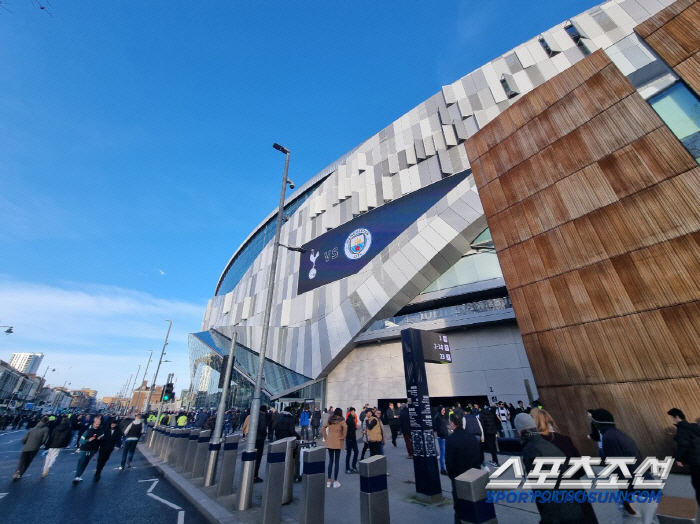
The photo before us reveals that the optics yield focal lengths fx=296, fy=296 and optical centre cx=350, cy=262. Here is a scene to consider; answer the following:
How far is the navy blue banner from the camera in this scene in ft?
84.1

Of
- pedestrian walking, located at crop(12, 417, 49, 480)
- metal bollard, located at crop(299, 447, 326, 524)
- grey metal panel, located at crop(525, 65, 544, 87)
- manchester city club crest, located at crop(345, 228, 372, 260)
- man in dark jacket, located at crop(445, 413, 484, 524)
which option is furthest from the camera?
manchester city club crest, located at crop(345, 228, 372, 260)

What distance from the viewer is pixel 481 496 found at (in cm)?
289

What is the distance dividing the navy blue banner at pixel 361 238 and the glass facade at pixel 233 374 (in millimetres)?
8644

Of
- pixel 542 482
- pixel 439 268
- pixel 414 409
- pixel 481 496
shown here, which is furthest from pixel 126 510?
pixel 439 268

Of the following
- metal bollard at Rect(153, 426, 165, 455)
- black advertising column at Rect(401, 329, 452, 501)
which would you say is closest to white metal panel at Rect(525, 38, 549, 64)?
black advertising column at Rect(401, 329, 452, 501)

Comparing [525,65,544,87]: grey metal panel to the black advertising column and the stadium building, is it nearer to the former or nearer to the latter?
the stadium building

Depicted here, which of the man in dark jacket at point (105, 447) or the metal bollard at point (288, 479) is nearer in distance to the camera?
the metal bollard at point (288, 479)

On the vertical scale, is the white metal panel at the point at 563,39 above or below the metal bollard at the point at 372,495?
above

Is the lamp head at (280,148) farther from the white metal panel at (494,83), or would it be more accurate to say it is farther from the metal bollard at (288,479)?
the white metal panel at (494,83)

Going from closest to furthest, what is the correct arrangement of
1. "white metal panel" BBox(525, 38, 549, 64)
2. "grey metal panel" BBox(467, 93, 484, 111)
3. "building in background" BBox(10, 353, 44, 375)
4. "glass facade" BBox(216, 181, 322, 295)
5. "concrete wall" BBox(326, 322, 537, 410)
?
"concrete wall" BBox(326, 322, 537, 410) < "white metal panel" BBox(525, 38, 549, 64) < "grey metal panel" BBox(467, 93, 484, 111) < "glass facade" BBox(216, 181, 322, 295) < "building in background" BBox(10, 353, 44, 375)

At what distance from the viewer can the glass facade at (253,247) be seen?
48.5m

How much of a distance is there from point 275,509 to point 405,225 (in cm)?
2289

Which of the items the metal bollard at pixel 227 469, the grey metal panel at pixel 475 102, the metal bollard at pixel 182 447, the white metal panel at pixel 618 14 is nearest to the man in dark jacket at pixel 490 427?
the metal bollard at pixel 227 469

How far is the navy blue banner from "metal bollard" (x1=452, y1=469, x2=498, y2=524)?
77.0 feet
